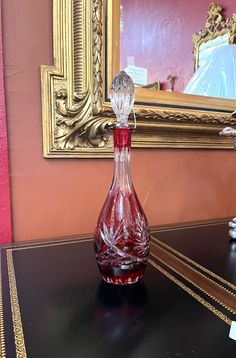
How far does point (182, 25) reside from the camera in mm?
938

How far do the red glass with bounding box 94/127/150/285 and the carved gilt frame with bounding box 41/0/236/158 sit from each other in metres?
0.28

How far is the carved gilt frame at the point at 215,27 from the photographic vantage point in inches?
38.4

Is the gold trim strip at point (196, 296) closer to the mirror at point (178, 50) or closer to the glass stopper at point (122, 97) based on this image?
the glass stopper at point (122, 97)

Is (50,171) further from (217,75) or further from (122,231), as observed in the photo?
(217,75)

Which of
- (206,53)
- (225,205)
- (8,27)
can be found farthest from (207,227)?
(8,27)

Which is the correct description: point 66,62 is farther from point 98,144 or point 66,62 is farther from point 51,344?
point 51,344

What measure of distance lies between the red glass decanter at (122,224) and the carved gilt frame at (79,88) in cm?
25

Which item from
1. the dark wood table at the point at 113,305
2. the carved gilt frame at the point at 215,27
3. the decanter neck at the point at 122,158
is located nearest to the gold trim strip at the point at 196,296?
the dark wood table at the point at 113,305

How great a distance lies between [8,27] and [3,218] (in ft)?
1.50

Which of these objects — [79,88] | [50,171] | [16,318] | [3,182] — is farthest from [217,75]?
[16,318]

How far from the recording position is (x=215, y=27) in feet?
3.27

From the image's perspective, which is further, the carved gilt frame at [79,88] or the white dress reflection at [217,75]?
the white dress reflection at [217,75]

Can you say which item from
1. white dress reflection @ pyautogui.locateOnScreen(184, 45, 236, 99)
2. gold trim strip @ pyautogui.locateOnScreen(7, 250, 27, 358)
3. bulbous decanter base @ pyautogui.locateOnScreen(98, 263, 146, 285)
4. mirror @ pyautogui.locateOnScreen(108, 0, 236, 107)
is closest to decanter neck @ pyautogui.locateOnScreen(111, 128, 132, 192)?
bulbous decanter base @ pyautogui.locateOnScreen(98, 263, 146, 285)

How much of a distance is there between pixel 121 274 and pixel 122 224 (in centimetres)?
9
